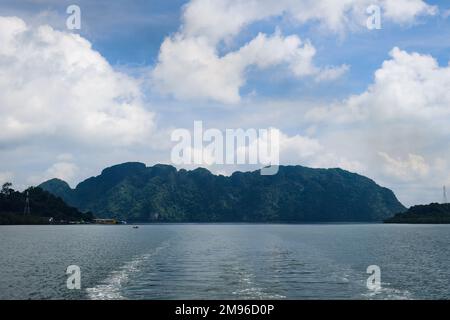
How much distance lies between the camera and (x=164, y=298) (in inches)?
2354

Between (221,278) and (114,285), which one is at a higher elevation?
(221,278)

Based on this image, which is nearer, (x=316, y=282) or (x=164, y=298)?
(x=164, y=298)

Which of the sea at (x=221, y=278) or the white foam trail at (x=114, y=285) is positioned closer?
the white foam trail at (x=114, y=285)

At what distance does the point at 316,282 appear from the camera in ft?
241

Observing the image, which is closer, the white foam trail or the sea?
the white foam trail

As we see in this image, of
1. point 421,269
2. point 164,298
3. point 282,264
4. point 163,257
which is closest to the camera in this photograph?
point 164,298

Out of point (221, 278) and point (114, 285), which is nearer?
point (114, 285)

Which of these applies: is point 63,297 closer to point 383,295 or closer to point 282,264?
point 383,295
